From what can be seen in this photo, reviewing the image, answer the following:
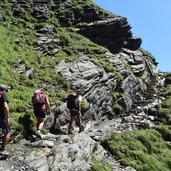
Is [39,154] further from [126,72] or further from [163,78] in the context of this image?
[163,78]

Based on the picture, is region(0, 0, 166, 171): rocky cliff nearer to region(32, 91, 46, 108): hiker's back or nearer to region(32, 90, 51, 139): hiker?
region(32, 90, 51, 139): hiker

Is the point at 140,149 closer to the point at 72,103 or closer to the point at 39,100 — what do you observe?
the point at 72,103

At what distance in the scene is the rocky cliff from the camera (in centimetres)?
1840

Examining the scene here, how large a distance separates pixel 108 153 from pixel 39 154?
6.15 m

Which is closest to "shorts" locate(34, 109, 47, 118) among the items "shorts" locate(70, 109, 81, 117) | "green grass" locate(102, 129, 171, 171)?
"shorts" locate(70, 109, 81, 117)

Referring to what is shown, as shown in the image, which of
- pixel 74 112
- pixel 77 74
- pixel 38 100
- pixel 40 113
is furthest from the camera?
pixel 77 74

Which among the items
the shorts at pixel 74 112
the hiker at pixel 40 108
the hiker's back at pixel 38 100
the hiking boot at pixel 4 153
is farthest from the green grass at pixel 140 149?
the hiking boot at pixel 4 153

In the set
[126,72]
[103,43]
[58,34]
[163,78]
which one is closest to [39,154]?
[126,72]

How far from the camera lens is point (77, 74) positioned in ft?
114

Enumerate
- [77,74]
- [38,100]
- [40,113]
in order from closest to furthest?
1. [40,113]
2. [38,100]
3. [77,74]

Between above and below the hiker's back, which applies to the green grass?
below

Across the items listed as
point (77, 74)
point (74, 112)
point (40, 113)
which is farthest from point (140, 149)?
point (77, 74)

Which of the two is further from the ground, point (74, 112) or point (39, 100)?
point (39, 100)

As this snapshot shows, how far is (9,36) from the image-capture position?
37531 millimetres
